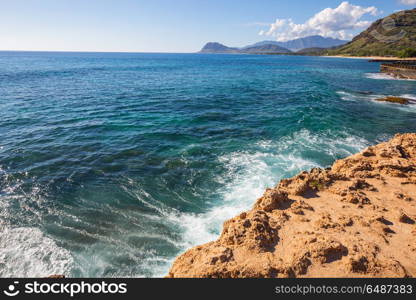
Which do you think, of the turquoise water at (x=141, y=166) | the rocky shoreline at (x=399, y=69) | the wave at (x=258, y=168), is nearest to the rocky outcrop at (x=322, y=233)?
the wave at (x=258, y=168)

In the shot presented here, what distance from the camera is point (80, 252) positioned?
1171 cm

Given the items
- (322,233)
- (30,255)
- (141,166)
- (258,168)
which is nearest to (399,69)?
(258,168)

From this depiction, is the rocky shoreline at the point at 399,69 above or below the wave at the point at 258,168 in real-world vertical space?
above

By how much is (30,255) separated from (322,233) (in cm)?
1455

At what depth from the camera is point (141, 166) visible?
785 inches

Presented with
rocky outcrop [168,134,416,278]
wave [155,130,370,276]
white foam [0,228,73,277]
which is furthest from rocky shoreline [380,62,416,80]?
white foam [0,228,73,277]

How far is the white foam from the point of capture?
10.6 metres

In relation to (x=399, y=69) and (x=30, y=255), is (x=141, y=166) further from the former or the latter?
(x=399, y=69)

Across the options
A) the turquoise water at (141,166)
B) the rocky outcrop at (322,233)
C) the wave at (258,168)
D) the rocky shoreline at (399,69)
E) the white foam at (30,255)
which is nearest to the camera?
the rocky outcrop at (322,233)

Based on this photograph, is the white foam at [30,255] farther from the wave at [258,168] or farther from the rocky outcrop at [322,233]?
the rocky outcrop at [322,233]

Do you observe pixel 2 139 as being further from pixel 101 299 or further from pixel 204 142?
Answer: pixel 101 299

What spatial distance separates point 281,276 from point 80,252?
33.5ft

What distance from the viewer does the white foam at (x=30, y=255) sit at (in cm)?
1063

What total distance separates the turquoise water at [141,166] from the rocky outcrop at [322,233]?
3311 mm
